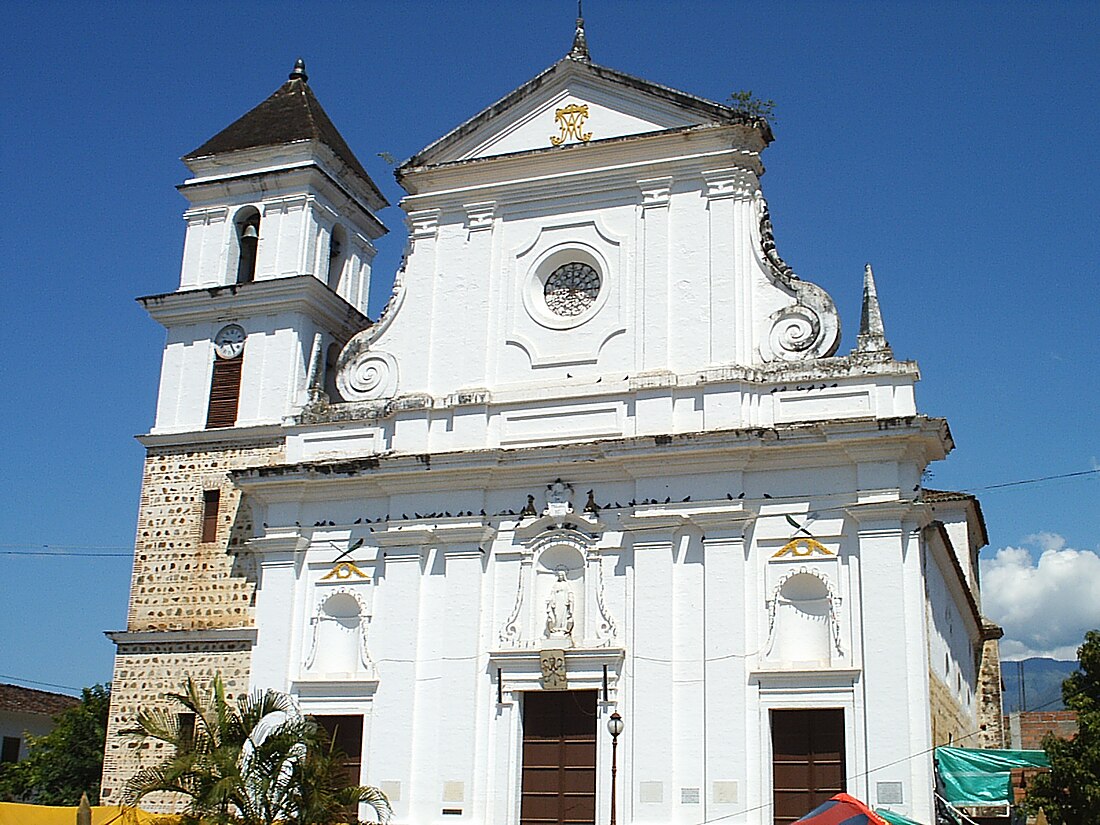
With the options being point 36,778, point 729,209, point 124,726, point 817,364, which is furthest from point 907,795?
point 36,778

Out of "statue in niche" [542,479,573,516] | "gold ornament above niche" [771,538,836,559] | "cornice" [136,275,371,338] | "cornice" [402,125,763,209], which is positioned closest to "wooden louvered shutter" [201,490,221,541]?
"cornice" [136,275,371,338]

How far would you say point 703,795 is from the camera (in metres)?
21.6

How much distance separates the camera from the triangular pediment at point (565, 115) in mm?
25328

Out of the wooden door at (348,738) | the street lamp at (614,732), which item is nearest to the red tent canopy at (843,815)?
the street lamp at (614,732)

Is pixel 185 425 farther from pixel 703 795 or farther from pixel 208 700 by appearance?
pixel 703 795

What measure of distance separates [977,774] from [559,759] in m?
6.90

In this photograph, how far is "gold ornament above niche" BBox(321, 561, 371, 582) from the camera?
25000mm

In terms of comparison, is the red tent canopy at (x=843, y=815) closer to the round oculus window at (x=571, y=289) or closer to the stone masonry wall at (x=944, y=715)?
the stone masonry wall at (x=944, y=715)

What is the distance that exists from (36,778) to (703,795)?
65.8 feet

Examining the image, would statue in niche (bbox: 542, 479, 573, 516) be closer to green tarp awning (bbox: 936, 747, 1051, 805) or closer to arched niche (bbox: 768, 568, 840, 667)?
arched niche (bbox: 768, 568, 840, 667)

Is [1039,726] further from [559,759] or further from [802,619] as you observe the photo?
[559,759]

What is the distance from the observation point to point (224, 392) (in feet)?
92.7

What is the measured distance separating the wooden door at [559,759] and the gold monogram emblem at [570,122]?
10.7 m

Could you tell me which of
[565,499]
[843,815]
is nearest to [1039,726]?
[565,499]
